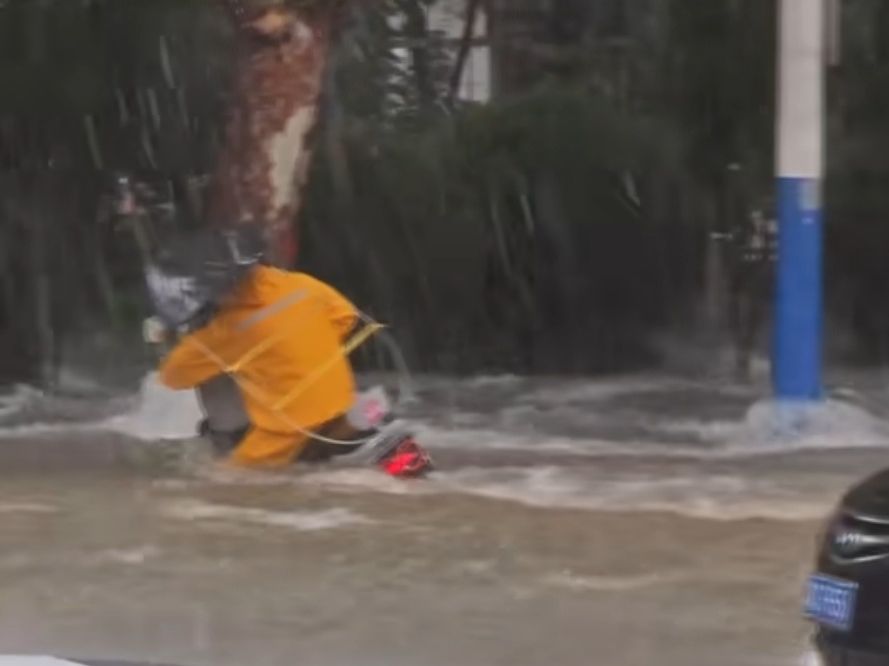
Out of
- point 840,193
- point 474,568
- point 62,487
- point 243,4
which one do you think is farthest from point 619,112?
point 474,568

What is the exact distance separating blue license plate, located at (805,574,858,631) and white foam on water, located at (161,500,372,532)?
3470 mm

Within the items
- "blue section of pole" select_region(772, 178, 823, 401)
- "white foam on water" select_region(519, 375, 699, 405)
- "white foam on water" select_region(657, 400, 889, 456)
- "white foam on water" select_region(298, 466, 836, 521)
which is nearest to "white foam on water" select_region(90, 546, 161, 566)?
"white foam on water" select_region(298, 466, 836, 521)

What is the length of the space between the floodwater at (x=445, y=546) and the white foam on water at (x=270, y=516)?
0.7 inches

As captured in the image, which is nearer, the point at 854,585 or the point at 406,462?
the point at 854,585

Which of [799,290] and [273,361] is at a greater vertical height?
[799,290]

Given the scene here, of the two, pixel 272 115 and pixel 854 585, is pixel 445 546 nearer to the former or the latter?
pixel 854 585

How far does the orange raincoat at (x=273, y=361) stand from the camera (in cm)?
909

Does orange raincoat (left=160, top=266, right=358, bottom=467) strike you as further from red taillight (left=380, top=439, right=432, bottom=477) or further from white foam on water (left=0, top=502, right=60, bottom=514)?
white foam on water (left=0, top=502, right=60, bottom=514)

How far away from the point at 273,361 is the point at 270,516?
3.94 ft

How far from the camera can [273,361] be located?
29.9 feet

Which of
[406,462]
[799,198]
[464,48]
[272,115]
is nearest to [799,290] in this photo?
[799,198]

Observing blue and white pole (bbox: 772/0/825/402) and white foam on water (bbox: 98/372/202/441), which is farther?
white foam on water (bbox: 98/372/202/441)

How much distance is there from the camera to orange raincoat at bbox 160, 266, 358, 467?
9.09 meters

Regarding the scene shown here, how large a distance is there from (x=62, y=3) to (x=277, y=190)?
2606 millimetres
